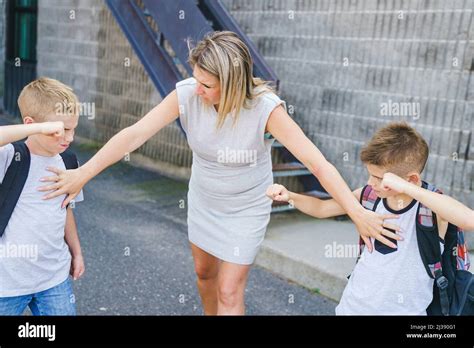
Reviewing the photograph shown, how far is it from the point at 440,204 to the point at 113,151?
5.00ft

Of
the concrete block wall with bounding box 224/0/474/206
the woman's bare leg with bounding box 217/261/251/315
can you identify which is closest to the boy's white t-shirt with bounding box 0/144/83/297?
the woman's bare leg with bounding box 217/261/251/315

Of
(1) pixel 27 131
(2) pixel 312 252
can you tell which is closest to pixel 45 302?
(1) pixel 27 131

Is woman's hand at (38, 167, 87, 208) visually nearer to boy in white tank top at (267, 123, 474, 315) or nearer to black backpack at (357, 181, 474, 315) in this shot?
boy in white tank top at (267, 123, 474, 315)

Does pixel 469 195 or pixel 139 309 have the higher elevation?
pixel 469 195

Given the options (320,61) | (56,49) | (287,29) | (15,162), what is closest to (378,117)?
(320,61)

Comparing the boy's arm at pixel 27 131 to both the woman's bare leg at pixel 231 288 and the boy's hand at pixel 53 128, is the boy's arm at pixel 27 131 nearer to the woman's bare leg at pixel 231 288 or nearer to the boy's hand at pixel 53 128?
the boy's hand at pixel 53 128

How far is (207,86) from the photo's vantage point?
3012 mm

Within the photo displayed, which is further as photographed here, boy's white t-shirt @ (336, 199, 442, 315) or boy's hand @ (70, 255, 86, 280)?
boy's hand @ (70, 255, 86, 280)

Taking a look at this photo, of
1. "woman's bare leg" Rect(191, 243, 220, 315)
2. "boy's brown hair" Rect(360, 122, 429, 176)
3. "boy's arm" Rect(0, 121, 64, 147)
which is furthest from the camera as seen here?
"woman's bare leg" Rect(191, 243, 220, 315)

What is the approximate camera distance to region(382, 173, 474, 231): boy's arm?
7.93 ft

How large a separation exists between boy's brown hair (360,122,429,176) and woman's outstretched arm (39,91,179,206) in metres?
1.03

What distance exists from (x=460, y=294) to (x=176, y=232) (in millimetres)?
4196
